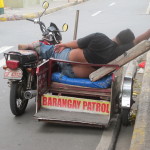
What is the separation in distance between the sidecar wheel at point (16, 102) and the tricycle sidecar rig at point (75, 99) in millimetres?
308

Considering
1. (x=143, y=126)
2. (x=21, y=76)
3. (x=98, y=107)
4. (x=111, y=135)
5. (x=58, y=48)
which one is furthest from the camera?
(x=58, y=48)

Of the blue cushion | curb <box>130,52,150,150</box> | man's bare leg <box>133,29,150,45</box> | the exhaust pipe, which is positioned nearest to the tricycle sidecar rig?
the blue cushion

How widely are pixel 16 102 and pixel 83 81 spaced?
90cm

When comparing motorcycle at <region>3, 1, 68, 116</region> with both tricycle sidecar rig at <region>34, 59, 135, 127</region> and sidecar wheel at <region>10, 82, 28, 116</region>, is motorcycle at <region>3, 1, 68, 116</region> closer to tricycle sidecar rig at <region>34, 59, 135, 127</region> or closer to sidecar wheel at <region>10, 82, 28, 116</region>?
sidecar wheel at <region>10, 82, 28, 116</region>

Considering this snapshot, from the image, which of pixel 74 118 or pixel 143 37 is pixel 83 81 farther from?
pixel 143 37

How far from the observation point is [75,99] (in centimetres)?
471

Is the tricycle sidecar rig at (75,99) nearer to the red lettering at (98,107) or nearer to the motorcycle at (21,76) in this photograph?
the red lettering at (98,107)

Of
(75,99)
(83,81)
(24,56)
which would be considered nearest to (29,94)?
(24,56)

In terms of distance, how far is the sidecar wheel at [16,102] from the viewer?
188 inches

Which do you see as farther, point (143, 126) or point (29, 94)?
point (29, 94)

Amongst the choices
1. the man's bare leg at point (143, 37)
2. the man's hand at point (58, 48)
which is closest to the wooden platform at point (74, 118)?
the man's hand at point (58, 48)

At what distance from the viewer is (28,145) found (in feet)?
14.0

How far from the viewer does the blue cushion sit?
477cm

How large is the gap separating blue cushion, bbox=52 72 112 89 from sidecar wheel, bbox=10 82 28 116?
515 mm
